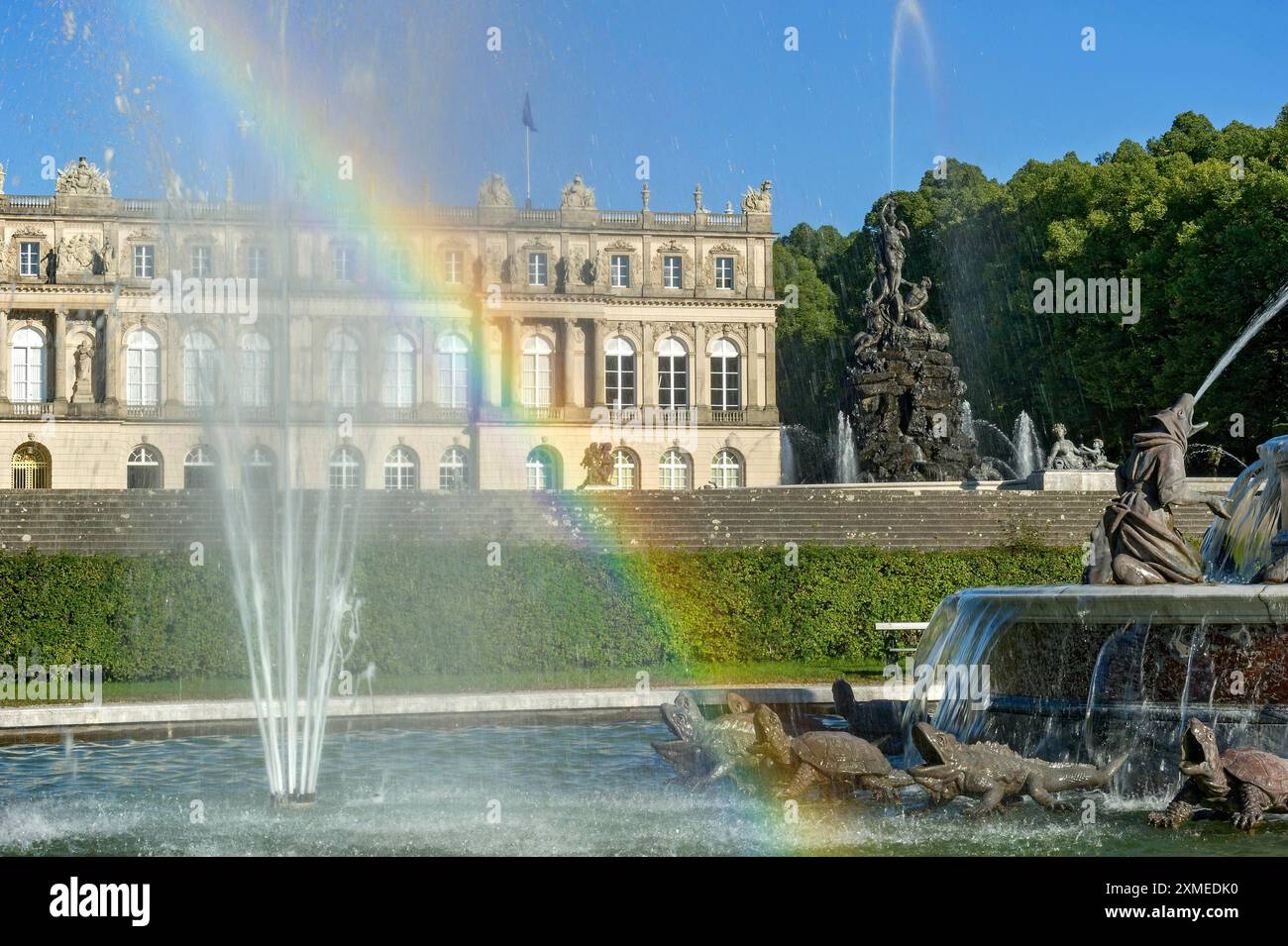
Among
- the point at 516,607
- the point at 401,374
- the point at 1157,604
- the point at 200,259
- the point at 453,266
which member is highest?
the point at 453,266

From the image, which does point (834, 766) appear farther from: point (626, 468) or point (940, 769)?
point (626, 468)

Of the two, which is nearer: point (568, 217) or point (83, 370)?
point (83, 370)

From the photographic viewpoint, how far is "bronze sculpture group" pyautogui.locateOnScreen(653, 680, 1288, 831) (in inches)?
324

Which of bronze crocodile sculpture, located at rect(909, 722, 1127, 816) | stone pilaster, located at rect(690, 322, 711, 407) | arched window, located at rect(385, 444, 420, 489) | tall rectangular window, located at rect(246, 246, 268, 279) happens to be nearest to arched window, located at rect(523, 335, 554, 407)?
arched window, located at rect(385, 444, 420, 489)

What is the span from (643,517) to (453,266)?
33671 millimetres

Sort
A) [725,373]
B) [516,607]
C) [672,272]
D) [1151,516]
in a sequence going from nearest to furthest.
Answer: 1. [1151,516]
2. [516,607]
3. [725,373]
4. [672,272]

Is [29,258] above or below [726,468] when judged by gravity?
above

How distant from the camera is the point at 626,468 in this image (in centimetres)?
6141

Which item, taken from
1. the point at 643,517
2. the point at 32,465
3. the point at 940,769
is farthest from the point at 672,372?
the point at 940,769

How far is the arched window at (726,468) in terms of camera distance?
203 ft

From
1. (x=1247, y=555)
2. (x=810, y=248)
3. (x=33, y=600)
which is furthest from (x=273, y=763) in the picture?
(x=810, y=248)

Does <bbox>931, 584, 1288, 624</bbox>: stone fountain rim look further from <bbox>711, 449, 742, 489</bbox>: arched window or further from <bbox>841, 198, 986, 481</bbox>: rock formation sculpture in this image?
<bbox>711, 449, 742, 489</bbox>: arched window

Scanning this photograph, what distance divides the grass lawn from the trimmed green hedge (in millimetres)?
546

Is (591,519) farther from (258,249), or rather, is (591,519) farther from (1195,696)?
(1195,696)
